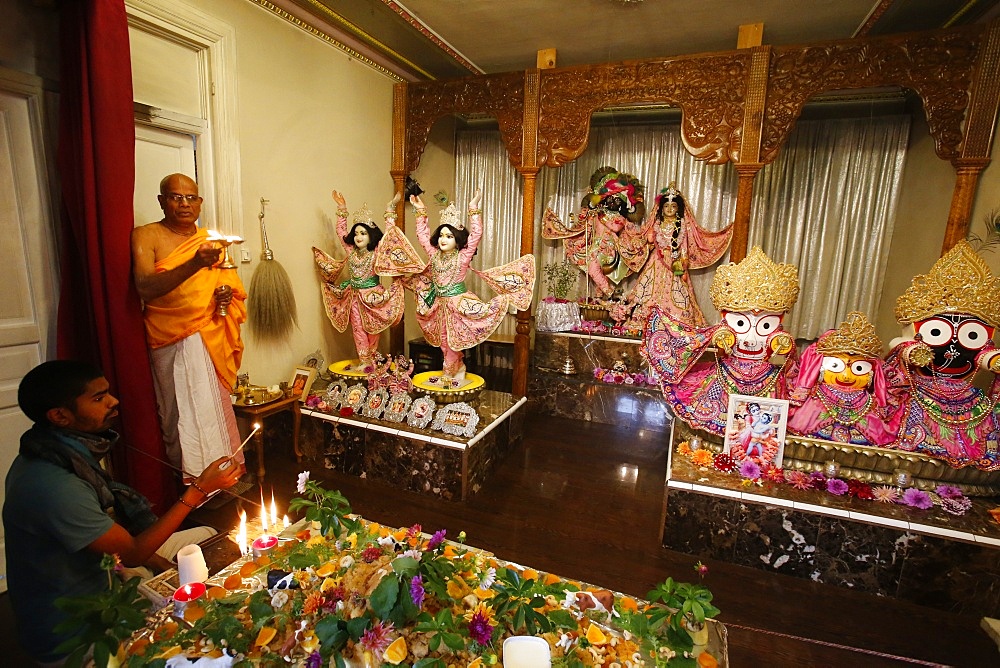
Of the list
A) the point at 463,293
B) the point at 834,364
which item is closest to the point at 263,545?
the point at 463,293

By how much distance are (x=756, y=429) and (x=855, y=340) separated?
2.50ft

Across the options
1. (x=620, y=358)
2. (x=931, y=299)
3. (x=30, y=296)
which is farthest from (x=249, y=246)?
(x=931, y=299)

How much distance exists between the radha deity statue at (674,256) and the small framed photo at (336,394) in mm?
3177

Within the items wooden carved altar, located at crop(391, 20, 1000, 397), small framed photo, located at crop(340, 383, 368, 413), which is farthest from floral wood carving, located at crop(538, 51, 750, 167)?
small framed photo, located at crop(340, 383, 368, 413)

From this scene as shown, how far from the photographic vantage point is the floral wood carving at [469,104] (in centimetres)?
457

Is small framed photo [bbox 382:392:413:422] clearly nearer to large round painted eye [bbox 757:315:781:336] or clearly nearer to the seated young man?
the seated young man

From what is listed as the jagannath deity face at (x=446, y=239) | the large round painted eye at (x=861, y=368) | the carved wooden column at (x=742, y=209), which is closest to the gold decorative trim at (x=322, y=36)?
the jagannath deity face at (x=446, y=239)

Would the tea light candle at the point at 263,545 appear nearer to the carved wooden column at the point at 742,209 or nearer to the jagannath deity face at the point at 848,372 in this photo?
the jagannath deity face at the point at 848,372

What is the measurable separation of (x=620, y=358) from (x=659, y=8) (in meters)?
3.10

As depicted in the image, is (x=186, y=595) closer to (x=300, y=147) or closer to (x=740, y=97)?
(x=300, y=147)

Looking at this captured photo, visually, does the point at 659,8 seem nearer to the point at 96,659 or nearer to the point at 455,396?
the point at 455,396

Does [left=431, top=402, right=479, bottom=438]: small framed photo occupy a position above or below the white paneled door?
below

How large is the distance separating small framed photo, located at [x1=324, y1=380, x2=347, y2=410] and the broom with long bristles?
639 millimetres

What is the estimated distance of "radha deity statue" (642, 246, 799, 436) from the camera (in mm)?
2945
